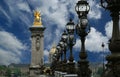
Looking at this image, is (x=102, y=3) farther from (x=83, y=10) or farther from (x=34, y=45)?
(x=34, y=45)

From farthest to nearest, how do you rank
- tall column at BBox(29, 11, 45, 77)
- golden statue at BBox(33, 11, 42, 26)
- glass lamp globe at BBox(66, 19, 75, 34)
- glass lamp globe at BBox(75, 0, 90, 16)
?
golden statue at BBox(33, 11, 42, 26) → tall column at BBox(29, 11, 45, 77) → glass lamp globe at BBox(66, 19, 75, 34) → glass lamp globe at BBox(75, 0, 90, 16)

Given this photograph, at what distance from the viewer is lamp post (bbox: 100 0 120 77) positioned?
12.8m

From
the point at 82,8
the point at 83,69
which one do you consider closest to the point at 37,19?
the point at 82,8

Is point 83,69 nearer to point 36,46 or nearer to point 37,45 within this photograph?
point 37,45

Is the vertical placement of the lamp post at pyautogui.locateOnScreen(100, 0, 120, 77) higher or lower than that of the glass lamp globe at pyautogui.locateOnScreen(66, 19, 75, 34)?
lower

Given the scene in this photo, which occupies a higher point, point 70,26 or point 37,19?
point 37,19

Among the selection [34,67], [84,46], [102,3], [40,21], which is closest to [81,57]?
[84,46]

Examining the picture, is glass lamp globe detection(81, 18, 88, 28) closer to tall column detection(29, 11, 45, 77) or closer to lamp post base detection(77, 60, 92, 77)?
lamp post base detection(77, 60, 92, 77)

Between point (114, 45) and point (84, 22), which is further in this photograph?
point (84, 22)

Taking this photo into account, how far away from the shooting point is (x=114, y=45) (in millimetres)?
13164

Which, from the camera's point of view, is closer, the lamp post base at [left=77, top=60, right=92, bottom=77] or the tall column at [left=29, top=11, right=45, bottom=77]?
the lamp post base at [left=77, top=60, right=92, bottom=77]

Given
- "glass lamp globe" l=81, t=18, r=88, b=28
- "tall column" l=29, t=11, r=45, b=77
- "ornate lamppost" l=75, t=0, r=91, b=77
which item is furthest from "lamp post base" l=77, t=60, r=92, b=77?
"tall column" l=29, t=11, r=45, b=77

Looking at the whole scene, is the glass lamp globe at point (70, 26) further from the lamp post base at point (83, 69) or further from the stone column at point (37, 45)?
the stone column at point (37, 45)

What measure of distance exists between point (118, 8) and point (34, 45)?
11810 centimetres
